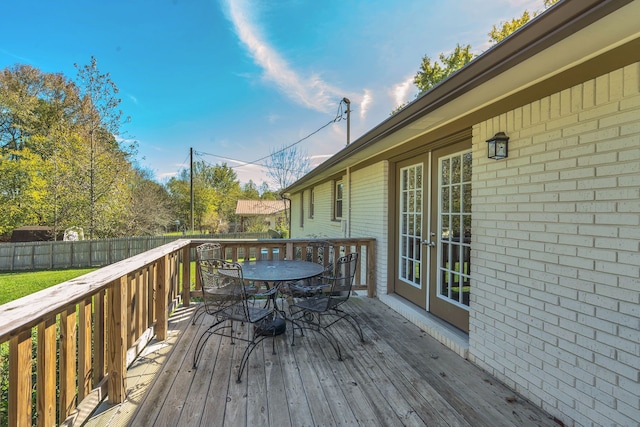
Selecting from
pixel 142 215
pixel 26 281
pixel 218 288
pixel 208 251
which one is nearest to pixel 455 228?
pixel 218 288

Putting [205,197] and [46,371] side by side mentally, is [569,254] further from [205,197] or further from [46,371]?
[205,197]

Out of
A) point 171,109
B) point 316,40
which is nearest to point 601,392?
point 316,40

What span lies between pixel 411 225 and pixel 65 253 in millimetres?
14125

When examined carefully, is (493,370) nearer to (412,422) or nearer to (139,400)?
(412,422)

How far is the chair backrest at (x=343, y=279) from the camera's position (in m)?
2.93

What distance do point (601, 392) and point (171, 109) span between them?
631 inches

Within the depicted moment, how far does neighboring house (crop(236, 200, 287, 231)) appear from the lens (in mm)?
24859

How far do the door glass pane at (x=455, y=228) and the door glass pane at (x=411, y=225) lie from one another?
43 cm

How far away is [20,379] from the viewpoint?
1.20 m

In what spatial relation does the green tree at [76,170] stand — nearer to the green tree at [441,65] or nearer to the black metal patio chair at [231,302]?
the black metal patio chair at [231,302]

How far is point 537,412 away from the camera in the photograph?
6.48 feet

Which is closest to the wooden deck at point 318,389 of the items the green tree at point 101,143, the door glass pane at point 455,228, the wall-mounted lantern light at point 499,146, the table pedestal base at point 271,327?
the table pedestal base at point 271,327

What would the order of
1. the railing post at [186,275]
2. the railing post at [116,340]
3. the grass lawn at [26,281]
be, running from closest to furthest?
1. the railing post at [116,340]
2. the railing post at [186,275]
3. the grass lawn at [26,281]

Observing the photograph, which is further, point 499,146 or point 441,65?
point 441,65
